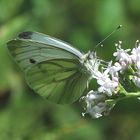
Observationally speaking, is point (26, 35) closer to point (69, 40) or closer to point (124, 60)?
point (124, 60)

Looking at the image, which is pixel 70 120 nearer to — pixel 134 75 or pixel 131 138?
pixel 131 138

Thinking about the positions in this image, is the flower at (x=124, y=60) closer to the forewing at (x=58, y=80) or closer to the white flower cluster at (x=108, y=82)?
the white flower cluster at (x=108, y=82)

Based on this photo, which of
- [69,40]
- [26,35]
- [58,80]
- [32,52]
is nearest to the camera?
[26,35]

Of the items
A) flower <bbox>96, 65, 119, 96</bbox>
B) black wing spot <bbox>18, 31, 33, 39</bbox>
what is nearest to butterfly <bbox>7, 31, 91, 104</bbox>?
black wing spot <bbox>18, 31, 33, 39</bbox>

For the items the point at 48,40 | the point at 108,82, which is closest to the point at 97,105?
the point at 108,82

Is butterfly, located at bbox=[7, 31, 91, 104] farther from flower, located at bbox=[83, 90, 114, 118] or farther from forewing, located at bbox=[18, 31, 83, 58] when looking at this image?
flower, located at bbox=[83, 90, 114, 118]

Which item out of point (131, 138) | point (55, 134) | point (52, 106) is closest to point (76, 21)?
point (52, 106)

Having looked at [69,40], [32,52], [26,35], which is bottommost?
[69,40]

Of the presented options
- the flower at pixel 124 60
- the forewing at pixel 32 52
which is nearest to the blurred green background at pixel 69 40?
the forewing at pixel 32 52
